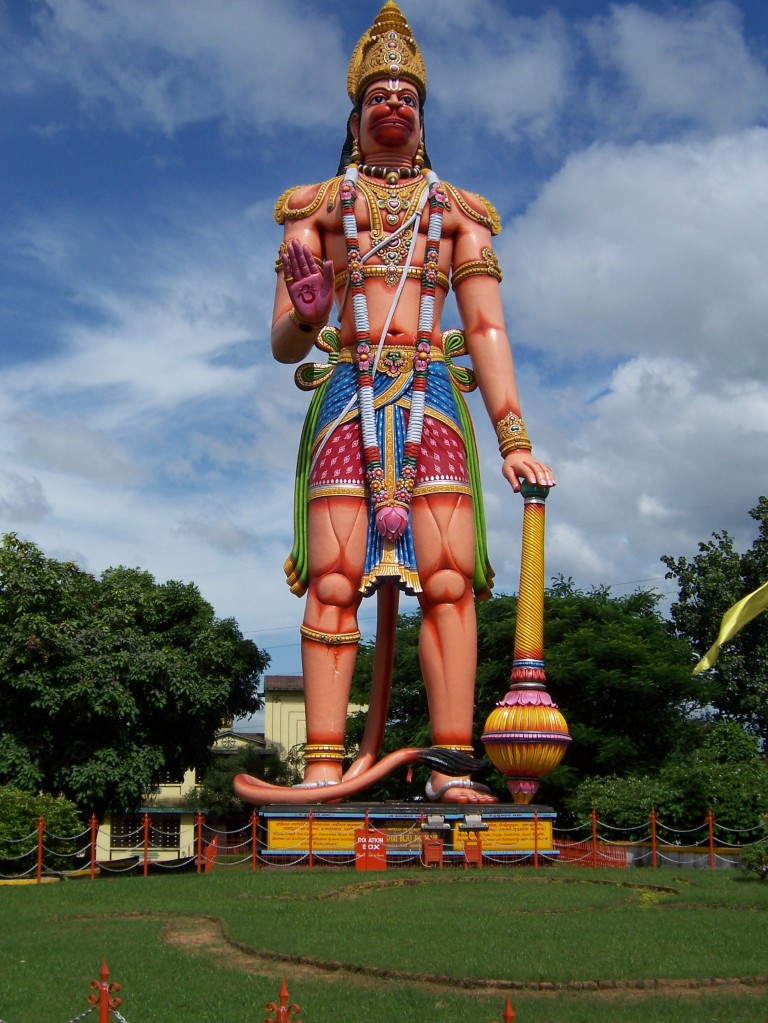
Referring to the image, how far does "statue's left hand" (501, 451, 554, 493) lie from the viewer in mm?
12656

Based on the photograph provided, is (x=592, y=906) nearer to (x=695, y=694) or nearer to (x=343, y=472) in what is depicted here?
(x=343, y=472)

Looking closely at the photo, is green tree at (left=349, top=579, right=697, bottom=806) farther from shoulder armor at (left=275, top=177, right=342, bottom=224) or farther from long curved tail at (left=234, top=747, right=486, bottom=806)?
shoulder armor at (left=275, top=177, right=342, bottom=224)

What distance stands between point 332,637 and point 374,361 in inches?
119

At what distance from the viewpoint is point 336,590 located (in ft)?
41.3

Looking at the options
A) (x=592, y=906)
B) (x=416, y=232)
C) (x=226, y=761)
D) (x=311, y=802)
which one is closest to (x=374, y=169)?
(x=416, y=232)

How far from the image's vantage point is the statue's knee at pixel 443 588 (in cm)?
1257

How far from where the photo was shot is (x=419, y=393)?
42.1ft

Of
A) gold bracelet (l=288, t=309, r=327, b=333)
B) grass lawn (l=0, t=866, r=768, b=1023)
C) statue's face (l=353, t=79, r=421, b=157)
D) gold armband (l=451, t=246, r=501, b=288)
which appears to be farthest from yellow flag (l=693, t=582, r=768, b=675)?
statue's face (l=353, t=79, r=421, b=157)

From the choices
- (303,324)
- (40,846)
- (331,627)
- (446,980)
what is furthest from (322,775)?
(446,980)

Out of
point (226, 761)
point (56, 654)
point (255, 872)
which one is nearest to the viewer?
point (255, 872)

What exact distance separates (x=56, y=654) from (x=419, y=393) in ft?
25.9

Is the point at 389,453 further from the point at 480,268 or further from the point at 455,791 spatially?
the point at 455,791

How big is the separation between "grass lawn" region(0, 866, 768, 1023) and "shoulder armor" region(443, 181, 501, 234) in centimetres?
720

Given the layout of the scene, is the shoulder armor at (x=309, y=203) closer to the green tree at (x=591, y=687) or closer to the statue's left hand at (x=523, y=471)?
the statue's left hand at (x=523, y=471)
